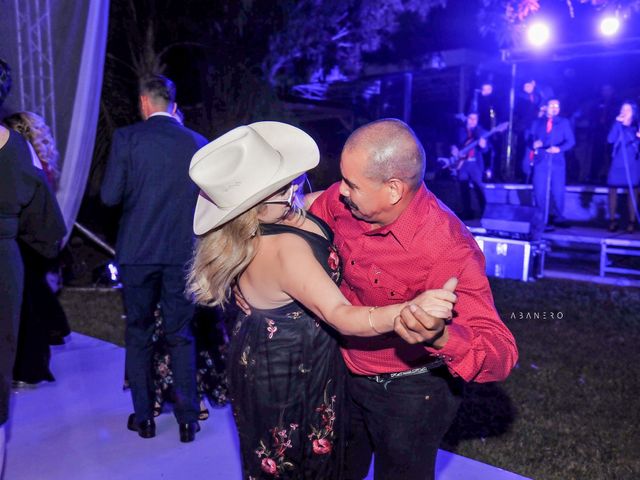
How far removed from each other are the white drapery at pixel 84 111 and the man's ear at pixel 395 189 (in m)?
4.49

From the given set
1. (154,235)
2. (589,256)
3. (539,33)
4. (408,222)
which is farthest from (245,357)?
(539,33)

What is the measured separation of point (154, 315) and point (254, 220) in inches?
77.8

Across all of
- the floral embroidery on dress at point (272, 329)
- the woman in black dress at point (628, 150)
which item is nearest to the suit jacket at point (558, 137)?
the woman in black dress at point (628, 150)

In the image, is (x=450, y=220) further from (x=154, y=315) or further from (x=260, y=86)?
(x=260, y=86)

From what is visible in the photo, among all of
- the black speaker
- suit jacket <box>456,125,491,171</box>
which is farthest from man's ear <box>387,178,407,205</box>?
suit jacket <box>456,125,491,171</box>

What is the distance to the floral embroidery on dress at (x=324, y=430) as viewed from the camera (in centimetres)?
219

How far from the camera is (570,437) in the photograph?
Result: 3.90m

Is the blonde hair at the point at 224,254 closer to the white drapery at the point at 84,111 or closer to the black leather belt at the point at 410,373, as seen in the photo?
the black leather belt at the point at 410,373

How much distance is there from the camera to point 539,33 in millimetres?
10234

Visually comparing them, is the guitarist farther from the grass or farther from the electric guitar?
the grass

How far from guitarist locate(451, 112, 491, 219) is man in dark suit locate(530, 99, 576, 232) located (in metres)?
1.35

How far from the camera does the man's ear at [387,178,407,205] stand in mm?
2031

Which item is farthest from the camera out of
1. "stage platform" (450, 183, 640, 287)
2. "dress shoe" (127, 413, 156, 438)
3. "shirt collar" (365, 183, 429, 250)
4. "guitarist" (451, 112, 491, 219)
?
"guitarist" (451, 112, 491, 219)

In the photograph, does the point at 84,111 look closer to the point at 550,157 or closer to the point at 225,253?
the point at 225,253
